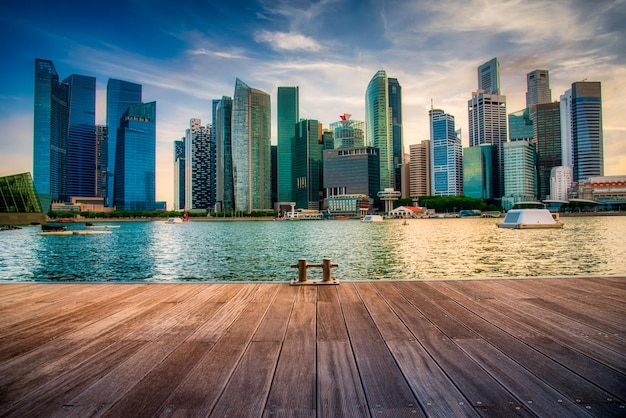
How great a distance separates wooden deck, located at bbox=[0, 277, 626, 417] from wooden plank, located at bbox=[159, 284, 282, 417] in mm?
19

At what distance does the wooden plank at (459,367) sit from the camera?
3.02 meters

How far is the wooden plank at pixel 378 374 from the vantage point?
3.00m

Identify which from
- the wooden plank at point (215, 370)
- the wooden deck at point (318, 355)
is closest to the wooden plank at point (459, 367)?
the wooden deck at point (318, 355)

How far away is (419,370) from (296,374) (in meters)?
1.29

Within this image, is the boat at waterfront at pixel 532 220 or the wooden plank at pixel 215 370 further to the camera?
the boat at waterfront at pixel 532 220

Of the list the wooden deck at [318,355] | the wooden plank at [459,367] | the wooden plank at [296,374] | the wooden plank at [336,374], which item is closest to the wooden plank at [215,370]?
the wooden deck at [318,355]

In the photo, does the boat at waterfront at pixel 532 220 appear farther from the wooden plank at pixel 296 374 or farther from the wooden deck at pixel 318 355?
the wooden plank at pixel 296 374

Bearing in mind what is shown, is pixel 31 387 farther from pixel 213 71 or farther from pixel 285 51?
pixel 213 71

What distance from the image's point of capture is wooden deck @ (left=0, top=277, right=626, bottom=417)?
3.10 m

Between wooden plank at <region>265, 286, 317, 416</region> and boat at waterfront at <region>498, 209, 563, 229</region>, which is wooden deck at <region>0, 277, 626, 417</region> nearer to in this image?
wooden plank at <region>265, 286, 317, 416</region>

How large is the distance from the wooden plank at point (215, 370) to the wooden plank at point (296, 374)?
1.56ft

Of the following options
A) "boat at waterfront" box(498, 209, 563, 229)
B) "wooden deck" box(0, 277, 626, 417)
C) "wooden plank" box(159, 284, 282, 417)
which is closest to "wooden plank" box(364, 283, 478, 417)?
"wooden deck" box(0, 277, 626, 417)

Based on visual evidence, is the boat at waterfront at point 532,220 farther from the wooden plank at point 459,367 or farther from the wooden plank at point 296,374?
the wooden plank at point 296,374

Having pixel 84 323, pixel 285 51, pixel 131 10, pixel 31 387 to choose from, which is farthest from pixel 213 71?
pixel 31 387
